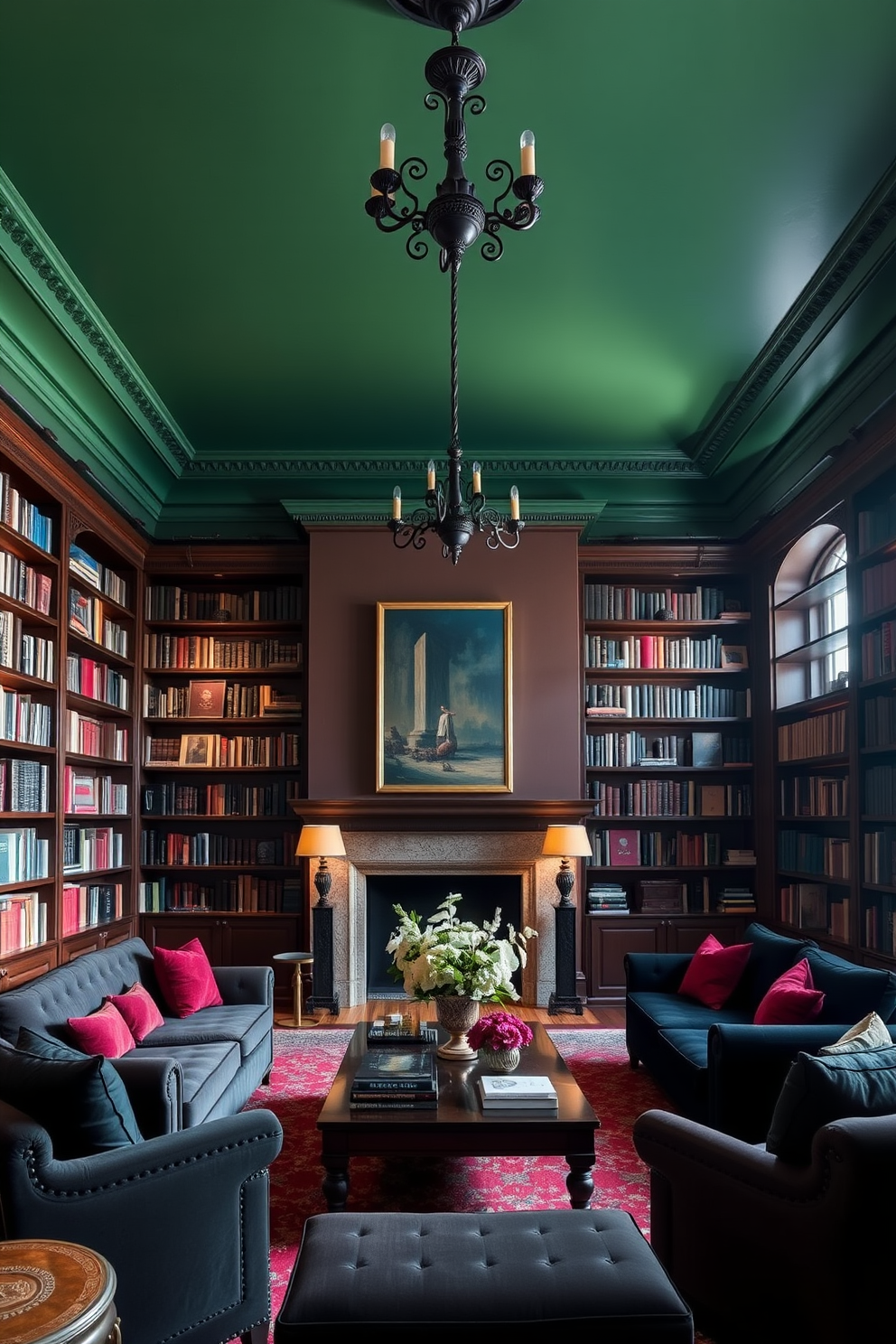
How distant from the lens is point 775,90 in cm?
354

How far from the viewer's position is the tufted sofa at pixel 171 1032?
3.29 metres

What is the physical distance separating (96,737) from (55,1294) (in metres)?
5.04

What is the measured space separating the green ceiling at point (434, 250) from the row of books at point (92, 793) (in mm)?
1860

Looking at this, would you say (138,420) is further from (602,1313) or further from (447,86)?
(602,1313)

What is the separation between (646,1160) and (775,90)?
343cm

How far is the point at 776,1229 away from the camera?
2.43m

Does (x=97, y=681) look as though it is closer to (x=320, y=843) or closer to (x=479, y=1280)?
(x=320, y=843)

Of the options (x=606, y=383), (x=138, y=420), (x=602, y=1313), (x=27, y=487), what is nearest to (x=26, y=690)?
(x=27, y=487)

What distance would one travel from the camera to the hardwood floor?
6.54m

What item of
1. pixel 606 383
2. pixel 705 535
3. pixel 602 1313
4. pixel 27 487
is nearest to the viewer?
pixel 602 1313

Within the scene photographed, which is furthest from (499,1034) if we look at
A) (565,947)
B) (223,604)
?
(223,604)

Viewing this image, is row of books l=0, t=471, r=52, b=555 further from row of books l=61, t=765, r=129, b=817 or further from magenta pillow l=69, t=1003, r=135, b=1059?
magenta pillow l=69, t=1003, r=135, b=1059

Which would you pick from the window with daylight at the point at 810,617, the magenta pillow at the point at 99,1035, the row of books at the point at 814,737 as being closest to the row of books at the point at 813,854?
the row of books at the point at 814,737

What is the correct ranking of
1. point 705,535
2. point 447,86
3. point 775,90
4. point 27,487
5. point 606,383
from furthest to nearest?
point 705,535
point 606,383
point 27,487
point 775,90
point 447,86
